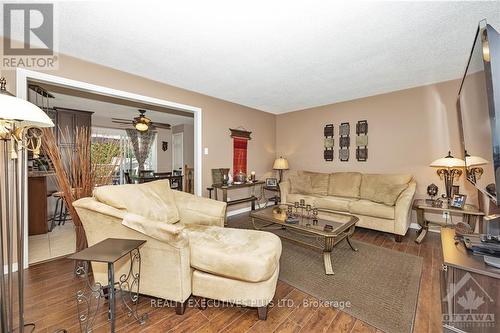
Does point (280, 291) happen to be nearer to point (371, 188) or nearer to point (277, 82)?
point (371, 188)

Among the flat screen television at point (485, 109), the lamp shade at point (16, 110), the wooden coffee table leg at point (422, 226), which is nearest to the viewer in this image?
the lamp shade at point (16, 110)

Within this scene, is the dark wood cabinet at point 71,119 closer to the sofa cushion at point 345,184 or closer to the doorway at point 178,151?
the doorway at point 178,151

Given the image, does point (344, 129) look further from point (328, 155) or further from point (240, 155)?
point (240, 155)

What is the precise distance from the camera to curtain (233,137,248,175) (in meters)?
4.47

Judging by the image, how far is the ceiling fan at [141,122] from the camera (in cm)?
455

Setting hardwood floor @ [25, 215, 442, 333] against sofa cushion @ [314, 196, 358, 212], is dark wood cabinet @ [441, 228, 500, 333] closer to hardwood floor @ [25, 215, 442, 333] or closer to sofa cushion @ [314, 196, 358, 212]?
hardwood floor @ [25, 215, 442, 333]

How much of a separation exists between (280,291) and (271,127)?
161 inches

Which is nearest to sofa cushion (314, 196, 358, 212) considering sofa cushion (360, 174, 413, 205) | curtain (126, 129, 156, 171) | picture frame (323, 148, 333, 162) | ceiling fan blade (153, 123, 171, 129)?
sofa cushion (360, 174, 413, 205)

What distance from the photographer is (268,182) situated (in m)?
4.77

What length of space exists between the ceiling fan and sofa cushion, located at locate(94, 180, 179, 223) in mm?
2735

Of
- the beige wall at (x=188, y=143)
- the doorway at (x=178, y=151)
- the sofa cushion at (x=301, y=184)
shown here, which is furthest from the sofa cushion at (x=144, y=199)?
the doorway at (x=178, y=151)

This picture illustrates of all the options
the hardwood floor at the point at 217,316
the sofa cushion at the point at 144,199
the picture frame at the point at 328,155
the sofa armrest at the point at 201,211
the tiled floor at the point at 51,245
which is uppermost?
the picture frame at the point at 328,155

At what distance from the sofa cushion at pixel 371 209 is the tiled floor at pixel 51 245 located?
4.00 m

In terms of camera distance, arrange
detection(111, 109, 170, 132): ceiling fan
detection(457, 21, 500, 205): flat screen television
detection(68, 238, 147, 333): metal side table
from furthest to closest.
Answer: detection(111, 109, 170, 132): ceiling fan < detection(68, 238, 147, 333): metal side table < detection(457, 21, 500, 205): flat screen television
